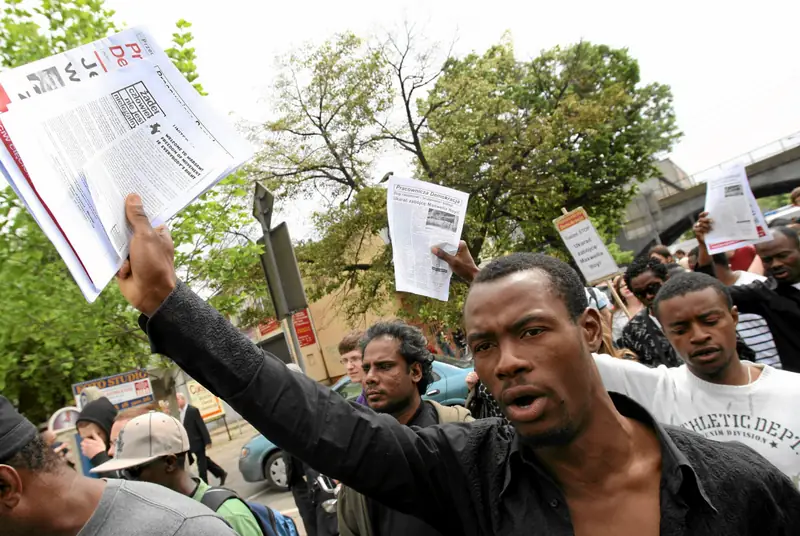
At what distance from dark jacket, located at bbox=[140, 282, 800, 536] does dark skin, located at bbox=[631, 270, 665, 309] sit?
120 inches

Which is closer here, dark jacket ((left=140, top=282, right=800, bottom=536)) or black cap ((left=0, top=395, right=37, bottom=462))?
dark jacket ((left=140, top=282, right=800, bottom=536))

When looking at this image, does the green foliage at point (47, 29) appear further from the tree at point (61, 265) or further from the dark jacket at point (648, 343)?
the dark jacket at point (648, 343)

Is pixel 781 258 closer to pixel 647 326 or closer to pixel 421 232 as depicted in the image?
pixel 647 326

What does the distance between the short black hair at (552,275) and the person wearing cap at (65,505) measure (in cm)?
101

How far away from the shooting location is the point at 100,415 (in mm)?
4855

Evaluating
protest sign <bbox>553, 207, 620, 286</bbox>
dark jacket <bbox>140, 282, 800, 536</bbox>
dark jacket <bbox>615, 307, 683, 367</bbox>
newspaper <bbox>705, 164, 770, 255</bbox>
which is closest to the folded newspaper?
dark jacket <bbox>140, 282, 800, 536</bbox>

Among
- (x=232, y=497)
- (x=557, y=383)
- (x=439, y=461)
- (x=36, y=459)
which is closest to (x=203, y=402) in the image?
(x=232, y=497)

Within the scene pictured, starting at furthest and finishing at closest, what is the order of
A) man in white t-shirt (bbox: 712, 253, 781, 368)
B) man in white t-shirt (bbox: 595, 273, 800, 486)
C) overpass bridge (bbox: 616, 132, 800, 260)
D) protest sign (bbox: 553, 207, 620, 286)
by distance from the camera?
overpass bridge (bbox: 616, 132, 800, 260), protest sign (bbox: 553, 207, 620, 286), man in white t-shirt (bbox: 712, 253, 781, 368), man in white t-shirt (bbox: 595, 273, 800, 486)

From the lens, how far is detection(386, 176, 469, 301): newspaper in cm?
268

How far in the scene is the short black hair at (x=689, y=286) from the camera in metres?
2.52

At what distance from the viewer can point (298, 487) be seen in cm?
484

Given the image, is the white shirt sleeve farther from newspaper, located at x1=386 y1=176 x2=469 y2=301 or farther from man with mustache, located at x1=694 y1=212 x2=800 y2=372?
man with mustache, located at x1=694 y1=212 x2=800 y2=372

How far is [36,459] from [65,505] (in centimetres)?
15

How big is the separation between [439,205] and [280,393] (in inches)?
63.0
